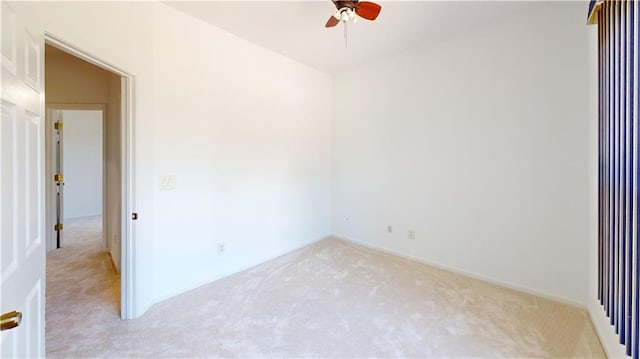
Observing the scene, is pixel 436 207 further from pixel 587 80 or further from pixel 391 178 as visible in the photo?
pixel 587 80

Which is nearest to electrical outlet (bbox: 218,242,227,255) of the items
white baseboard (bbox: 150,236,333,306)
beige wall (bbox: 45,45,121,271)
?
white baseboard (bbox: 150,236,333,306)

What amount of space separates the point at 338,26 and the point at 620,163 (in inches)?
97.8

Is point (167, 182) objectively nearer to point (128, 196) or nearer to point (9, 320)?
point (128, 196)

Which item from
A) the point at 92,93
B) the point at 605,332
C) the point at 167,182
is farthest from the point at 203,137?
the point at 605,332

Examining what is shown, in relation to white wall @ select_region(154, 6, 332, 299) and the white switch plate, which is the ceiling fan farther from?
the white switch plate

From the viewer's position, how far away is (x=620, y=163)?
1.33 metres

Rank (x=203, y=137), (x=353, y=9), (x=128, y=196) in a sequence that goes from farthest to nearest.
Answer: (x=203, y=137) → (x=128, y=196) → (x=353, y=9)

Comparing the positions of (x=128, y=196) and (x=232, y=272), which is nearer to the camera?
(x=128, y=196)

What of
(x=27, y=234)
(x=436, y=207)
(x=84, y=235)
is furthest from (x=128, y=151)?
(x=84, y=235)

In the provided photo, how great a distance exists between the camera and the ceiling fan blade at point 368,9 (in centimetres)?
194

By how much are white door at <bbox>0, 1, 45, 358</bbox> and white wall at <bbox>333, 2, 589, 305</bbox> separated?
326cm

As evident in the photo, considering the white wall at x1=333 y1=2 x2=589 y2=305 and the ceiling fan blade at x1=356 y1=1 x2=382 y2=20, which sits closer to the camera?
the ceiling fan blade at x1=356 y1=1 x2=382 y2=20

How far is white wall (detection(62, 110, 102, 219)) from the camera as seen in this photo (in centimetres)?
595

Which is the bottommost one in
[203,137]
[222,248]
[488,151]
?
[222,248]
